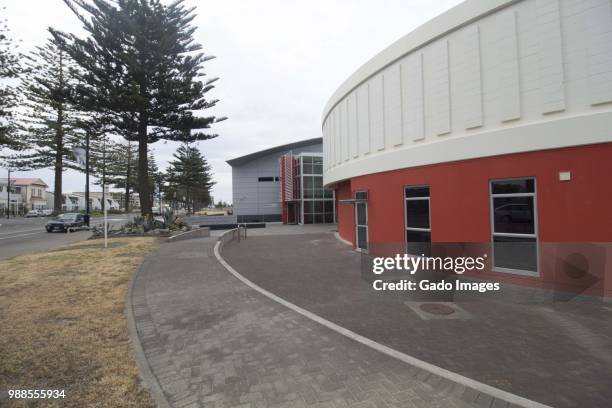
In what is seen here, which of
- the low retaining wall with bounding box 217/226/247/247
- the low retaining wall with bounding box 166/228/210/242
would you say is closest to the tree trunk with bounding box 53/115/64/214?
the low retaining wall with bounding box 166/228/210/242

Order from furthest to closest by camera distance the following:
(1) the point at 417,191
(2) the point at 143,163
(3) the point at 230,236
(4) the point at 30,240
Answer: (2) the point at 143,163
(4) the point at 30,240
(3) the point at 230,236
(1) the point at 417,191

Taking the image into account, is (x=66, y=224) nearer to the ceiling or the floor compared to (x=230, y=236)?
nearer to the ceiling

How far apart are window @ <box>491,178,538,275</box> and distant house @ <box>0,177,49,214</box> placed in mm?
76354

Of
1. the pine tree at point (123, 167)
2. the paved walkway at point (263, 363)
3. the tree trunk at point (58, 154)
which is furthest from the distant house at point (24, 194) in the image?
the paved walkway at point (263, 363)

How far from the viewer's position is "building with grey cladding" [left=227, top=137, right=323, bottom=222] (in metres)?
37.2

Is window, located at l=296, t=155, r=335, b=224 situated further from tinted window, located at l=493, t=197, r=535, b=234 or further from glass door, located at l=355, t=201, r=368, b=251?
tinted window, located at l=493, t=197, r=535, b=234

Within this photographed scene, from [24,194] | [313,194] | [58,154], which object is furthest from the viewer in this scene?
[24,194]

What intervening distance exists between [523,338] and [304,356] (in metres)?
3.30

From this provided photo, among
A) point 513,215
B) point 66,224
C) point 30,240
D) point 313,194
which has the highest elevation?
point 313,194

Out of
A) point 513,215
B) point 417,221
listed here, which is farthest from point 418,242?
point 513,215

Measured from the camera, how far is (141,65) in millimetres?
17812

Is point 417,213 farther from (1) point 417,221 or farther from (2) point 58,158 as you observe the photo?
(2) point 58,158

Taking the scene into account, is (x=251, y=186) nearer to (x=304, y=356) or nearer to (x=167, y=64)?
(x=167, y=64)

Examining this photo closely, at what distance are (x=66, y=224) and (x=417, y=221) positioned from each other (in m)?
26.7
